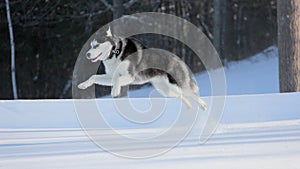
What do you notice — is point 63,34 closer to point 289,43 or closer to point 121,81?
point 289,43

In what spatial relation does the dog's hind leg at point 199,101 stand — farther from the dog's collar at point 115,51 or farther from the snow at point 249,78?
the snow at point 249,78

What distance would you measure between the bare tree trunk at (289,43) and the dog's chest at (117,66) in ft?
13.6

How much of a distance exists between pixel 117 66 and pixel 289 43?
421 cm

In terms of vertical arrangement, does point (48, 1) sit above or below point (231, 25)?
above

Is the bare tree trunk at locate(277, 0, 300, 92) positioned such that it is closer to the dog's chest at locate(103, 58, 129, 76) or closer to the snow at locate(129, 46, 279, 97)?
the dog's chest at locate(103, 58, 129, 76)

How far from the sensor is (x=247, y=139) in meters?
4.14

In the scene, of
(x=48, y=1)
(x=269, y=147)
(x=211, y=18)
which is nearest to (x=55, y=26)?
(x=48, y=1)

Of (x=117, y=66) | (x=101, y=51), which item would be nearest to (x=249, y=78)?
(x=117, y=66)

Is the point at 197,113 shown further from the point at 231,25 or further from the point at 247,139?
the point at 231,25

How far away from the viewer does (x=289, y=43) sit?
7.49 metres

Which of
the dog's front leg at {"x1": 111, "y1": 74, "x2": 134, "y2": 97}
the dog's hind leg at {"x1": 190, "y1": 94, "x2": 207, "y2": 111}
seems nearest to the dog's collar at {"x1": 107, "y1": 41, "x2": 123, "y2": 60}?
the dog's front leg at {"x1": 111, "y1": 74, "x2": 134, "y2": 97}

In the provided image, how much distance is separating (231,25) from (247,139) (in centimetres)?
1564

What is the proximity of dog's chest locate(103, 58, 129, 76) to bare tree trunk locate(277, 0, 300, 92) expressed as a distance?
4.13m

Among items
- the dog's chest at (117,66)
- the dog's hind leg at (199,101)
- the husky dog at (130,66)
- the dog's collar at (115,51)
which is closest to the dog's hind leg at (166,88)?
the husky dog at (130,66)
